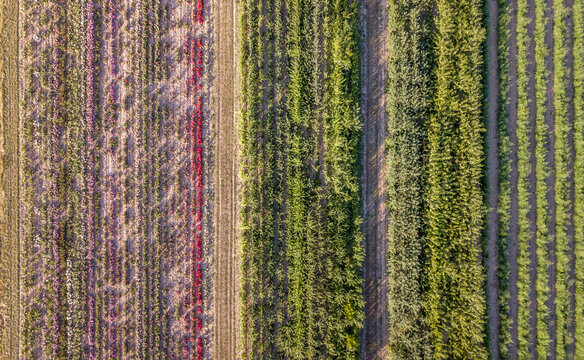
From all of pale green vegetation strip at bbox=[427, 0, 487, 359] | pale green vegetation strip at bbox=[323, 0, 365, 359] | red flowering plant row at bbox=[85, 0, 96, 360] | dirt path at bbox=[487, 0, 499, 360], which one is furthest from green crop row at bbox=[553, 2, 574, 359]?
red flowering plant row at bbox=[85, 0, 96, 360]

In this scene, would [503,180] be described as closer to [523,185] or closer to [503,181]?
[503,181]

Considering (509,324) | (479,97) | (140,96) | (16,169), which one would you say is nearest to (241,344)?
→ (509,324)

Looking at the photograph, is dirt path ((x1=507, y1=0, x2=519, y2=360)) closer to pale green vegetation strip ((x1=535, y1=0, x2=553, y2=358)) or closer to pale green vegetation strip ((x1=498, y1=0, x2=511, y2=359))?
pale green vegetation strip ((x1=498, y1=0, x2=511, y2=359))

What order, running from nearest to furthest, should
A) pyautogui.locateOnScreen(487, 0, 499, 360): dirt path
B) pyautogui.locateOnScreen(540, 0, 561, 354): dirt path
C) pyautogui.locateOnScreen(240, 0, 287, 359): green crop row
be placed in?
pyautogui.locateOnScreen(540, 0, 561, 354): dirt path < pyautogui.locateOnScreen(487, 0, 499, 360): dirt path < pyautogui.locateOnScreen(240, 0, 287, 359): green crop row

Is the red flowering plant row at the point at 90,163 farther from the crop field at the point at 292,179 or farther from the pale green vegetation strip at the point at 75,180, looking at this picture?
the pale green vegetation strip at the point at 75,180

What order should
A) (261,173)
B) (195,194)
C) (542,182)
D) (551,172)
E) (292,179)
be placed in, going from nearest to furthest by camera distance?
(542,182) → (551,172) → (292,179) → (261,173) → (195,194)

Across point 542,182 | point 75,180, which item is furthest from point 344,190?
point 75,180

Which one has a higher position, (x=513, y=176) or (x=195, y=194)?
(x=513, y=176)
